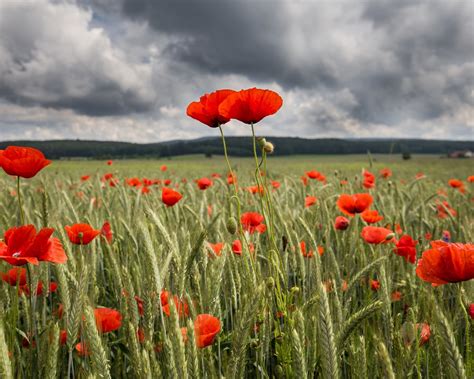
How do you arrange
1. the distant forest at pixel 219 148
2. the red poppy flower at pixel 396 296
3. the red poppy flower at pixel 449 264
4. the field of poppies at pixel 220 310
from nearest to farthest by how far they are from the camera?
the field of poppies at pixel 220 310 → the red poppy flower at pixel 449 264 → the red poppy flower at pixel 396 296 → the distant forest at pixel 219 148

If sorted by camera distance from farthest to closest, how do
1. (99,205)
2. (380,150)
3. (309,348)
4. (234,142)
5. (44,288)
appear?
(234,142), (380,150), (99,205), (44,288), (309,348)

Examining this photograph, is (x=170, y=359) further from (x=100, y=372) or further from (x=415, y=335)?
(x=415, y=335)

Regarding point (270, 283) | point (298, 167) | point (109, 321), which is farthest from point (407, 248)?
point (298, 167)

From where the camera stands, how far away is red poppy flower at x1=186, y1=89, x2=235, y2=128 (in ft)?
4.82

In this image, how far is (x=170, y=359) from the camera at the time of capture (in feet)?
2.42

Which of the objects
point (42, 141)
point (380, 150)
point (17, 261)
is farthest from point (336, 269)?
point (42, 141)

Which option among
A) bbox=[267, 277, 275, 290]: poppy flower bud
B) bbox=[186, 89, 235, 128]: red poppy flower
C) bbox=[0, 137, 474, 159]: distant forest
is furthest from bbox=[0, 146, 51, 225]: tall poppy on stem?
bbox=[0, 137, 474, 159]: distant forest

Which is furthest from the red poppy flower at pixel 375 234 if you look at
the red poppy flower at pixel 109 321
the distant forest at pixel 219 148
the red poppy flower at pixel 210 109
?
the distant forest at pixel 219 148

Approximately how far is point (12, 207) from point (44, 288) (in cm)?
157

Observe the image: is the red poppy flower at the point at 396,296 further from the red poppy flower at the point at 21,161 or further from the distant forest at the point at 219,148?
the distant forest at the point at 219,148

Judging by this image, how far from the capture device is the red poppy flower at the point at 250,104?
53.9 inches

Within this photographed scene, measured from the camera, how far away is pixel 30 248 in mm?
1075

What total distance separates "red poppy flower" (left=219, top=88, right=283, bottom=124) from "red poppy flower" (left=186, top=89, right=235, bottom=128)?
0.05m

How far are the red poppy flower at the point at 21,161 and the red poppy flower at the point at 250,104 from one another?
65 centimetres
